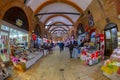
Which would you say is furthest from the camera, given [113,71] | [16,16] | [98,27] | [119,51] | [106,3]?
[98,27]

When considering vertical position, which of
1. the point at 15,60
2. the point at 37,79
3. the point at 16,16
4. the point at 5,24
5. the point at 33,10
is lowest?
the point at 37,79

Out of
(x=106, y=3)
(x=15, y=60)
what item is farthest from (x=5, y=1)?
(x=106, y=3)

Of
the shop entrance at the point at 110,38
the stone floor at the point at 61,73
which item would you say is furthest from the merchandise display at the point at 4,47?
the shop entrance at the point at 110,38

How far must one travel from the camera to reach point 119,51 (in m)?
6.52

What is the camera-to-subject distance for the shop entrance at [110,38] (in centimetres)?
1040

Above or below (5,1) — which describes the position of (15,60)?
below

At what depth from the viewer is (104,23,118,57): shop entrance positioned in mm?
10398

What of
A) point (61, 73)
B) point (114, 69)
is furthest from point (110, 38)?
point (114, 69)

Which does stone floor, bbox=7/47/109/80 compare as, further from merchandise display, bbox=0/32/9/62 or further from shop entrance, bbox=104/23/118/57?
shop entrance, bbox=104/23/118/57

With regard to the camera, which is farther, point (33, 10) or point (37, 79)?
point (33, 10)

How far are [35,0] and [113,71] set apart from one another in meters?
11.3

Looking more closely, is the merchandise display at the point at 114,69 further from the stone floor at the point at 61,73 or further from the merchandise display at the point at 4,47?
the merchandise display at the point at 4,47

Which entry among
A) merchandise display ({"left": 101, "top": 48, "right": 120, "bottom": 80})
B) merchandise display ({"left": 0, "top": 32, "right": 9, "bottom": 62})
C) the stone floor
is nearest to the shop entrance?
the stone floor

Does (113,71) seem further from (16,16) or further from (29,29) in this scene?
(29,29)
